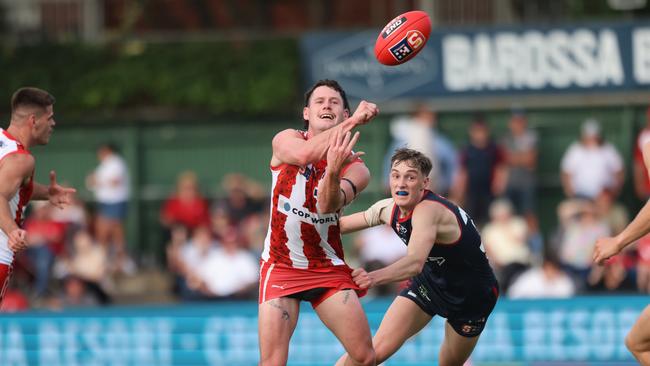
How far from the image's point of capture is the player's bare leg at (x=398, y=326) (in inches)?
349

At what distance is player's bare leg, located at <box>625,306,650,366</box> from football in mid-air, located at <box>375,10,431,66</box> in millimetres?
2402

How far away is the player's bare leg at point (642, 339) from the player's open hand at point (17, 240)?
414 cm

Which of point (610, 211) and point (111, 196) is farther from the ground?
point (111, 196)

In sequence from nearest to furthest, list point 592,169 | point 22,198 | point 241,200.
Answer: point 22,198 < point 592,169 < point 241,200

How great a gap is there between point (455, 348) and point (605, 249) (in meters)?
1.58

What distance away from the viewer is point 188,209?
1759 cm

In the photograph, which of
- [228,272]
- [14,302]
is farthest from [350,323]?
[14,302]

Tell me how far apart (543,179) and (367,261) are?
4.25m

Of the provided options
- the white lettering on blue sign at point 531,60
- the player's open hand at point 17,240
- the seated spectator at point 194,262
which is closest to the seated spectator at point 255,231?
the seated spectator at point 194,262

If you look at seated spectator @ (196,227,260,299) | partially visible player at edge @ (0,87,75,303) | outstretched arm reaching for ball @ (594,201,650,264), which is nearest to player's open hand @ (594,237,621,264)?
outstretched arm reaching for ball @ (594,201,650,264)

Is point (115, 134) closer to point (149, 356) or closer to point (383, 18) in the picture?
point (383, 18)

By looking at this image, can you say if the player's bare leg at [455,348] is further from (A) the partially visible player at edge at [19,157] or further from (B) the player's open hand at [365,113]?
(A) the partially visible player at edge at [19,157]

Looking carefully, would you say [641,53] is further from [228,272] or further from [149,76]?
[149,76]

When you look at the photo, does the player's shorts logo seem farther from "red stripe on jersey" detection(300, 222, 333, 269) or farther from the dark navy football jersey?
"red stripe on jersey" detection(300, 222, 333, 269)
